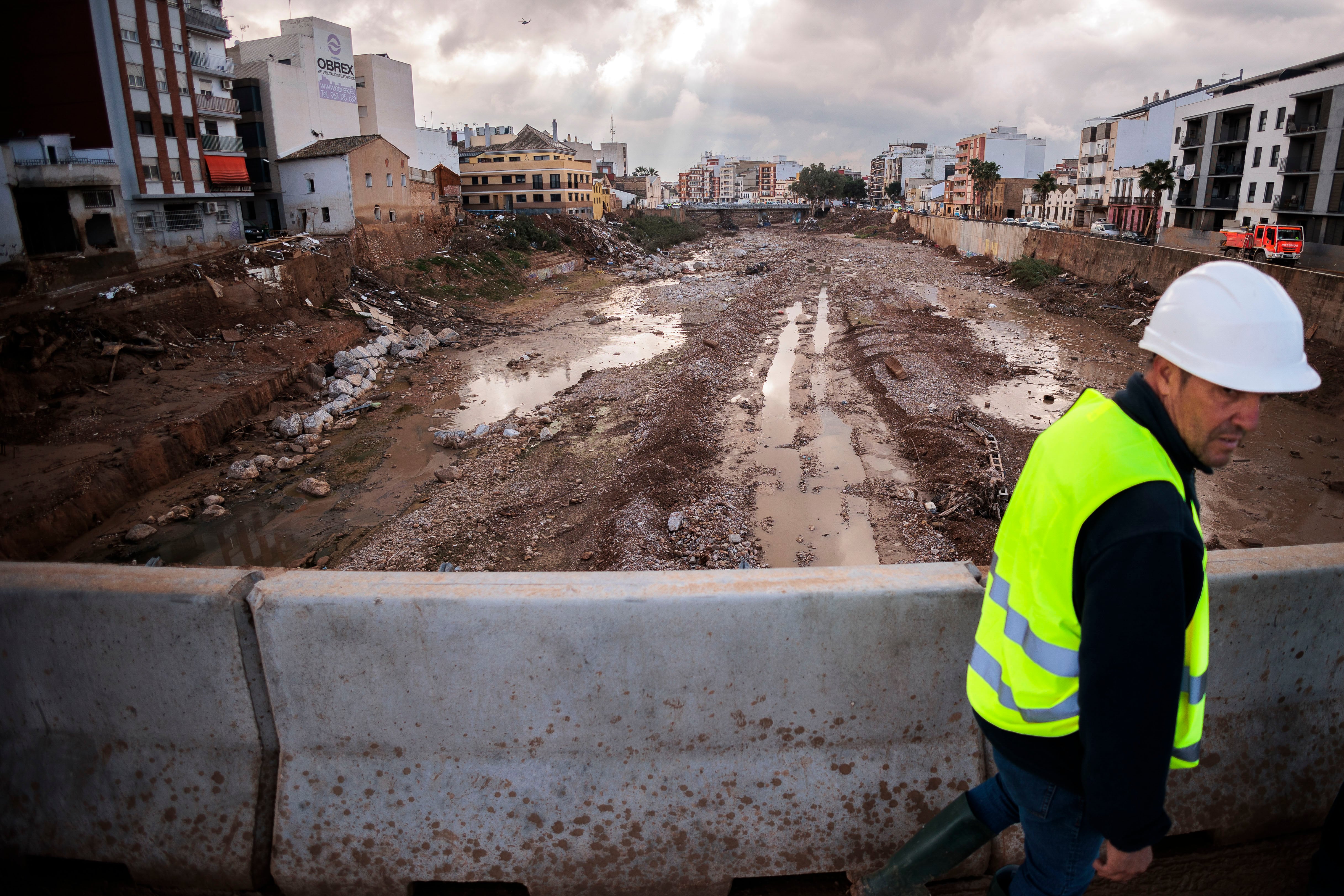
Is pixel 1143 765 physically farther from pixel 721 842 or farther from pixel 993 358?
pixel 993 358

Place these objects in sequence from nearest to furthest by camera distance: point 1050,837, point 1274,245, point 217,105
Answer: point 1050,837 < point 1274,245 < point 217,105

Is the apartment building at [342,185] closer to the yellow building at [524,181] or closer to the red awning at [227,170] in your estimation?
the red awning at [227,170]

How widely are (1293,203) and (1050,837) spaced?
46.5 metres

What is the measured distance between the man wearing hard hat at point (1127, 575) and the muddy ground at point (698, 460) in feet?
20.3

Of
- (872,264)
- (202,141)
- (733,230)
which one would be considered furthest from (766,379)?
(733,230)

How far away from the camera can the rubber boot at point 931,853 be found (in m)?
2.13

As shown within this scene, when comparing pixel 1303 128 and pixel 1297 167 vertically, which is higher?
pixel 1303 128

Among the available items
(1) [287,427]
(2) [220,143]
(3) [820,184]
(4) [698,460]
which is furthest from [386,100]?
(3) [820,184]

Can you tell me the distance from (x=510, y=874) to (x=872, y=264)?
160 ft

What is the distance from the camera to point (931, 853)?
2215 millimetres

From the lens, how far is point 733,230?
327 ft

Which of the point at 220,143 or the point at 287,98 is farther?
the point at 287,98

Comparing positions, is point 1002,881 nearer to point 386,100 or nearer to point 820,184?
point 386,100

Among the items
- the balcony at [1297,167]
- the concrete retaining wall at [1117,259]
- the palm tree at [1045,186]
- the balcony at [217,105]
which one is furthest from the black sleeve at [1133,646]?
the palm tree at [1045,186]
